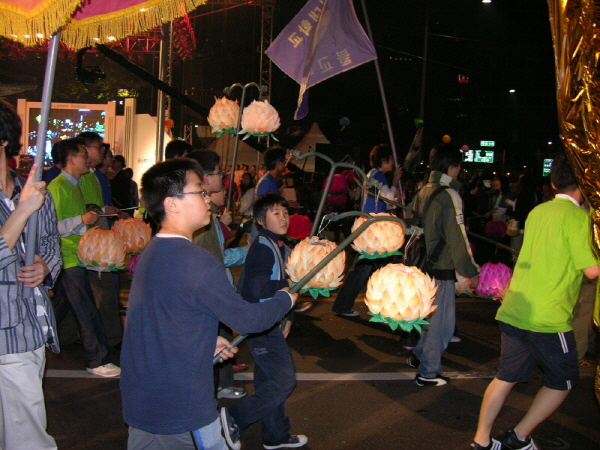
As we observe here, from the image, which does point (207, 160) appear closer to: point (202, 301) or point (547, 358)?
point (202, 301)

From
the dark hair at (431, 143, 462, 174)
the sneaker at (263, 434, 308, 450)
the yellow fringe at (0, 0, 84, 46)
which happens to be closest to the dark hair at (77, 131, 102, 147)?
the yellow fringe at (0, 0, 84, 46)

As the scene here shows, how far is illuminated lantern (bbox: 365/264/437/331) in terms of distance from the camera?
2.44 m

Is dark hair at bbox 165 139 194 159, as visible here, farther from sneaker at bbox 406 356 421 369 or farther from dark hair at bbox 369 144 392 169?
sneaker at bbox 406 356 421 369

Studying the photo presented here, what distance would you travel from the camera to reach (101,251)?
4.40 m

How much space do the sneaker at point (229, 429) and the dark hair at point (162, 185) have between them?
5.73 ft

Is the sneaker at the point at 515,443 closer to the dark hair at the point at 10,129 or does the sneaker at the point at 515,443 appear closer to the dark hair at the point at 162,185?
the dark hair at the point at 162,185

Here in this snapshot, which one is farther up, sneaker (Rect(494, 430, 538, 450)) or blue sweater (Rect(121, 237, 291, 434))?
blue sweater (Rect(121, 237, 291, 434))

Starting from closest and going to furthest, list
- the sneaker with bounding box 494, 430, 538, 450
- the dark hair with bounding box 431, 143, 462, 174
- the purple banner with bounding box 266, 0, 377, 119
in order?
the sneaker with bounding box 494, 430, 538, 450 < the dark hair with bounding box 431, 143, 462, 174 < the purple banner with bounding box 266, 0, 377, 119

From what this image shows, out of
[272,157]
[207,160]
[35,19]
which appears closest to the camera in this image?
[35,19]

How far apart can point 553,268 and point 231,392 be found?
2835 mm

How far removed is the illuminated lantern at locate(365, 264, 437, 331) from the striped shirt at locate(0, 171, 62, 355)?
1.67 m

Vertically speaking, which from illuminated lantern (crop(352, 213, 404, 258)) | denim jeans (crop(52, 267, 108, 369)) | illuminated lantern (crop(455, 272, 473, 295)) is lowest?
denim jeans (crop(52, 267, 108, 369))

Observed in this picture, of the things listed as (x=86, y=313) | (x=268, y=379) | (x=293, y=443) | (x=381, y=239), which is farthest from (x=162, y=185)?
(x=86, y=313)

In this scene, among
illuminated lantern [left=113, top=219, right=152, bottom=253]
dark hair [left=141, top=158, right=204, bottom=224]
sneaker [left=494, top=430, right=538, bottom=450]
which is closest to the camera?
dark hair [left=141, top=158, right=204, bottom=224]
